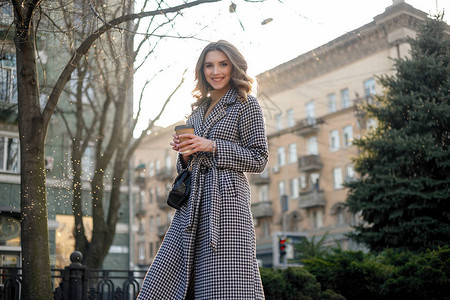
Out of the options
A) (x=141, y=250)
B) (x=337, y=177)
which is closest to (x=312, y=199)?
(x=337, y=177)

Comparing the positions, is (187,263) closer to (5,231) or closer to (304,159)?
(5,231)

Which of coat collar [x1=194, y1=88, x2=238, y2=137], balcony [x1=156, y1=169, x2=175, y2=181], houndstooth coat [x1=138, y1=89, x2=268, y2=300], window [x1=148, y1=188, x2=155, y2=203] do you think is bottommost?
houndstooth coat [x1=138, y1=89, x2=268, y2=300]

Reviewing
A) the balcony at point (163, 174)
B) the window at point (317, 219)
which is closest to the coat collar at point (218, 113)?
the window at point (317, 219)

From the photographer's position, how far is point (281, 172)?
48.5 m

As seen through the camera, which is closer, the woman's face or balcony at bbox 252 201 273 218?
the woman's face

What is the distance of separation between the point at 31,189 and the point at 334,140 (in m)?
37.7

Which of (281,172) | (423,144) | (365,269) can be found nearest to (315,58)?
(365,269)

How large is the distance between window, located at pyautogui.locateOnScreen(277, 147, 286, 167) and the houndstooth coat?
1760 inches

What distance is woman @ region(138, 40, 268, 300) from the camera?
3.41 m

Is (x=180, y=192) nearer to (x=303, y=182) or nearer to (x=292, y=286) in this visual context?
(x=292, y=286)

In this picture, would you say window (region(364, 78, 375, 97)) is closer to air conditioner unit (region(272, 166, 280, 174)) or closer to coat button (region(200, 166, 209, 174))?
air conditioner unit (region(272, 166, 280, 174))

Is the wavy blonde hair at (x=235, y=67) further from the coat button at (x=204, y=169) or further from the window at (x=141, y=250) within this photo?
the window at (x=141, y=250)

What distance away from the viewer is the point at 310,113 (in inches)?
1763

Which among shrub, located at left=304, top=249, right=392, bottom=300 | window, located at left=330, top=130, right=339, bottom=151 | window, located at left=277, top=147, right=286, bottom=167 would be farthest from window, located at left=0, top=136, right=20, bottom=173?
window, located at left=277, top=147, right=286, bottom=167
